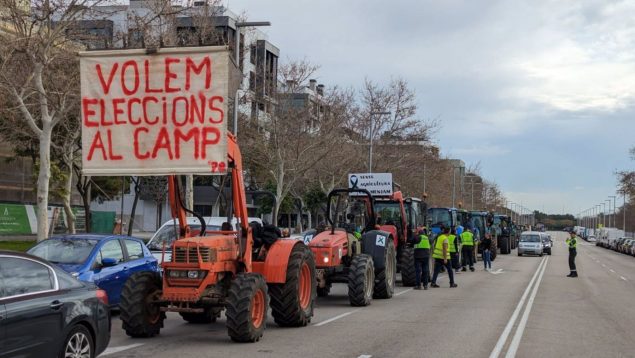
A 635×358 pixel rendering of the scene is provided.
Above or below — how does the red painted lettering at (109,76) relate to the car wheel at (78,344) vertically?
above

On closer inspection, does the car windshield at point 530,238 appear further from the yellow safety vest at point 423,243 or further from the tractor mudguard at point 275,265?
the tractor mudguard at point 275,265

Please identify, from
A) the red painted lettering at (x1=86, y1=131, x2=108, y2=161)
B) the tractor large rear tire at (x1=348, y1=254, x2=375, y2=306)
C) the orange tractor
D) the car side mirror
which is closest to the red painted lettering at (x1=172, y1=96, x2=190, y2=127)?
the orange tractor

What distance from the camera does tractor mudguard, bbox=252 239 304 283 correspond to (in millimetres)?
11266

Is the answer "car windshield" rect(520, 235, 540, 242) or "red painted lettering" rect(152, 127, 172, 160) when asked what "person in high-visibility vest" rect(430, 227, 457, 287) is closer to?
"red painted lettering" rect(152, 127, 172, 160)

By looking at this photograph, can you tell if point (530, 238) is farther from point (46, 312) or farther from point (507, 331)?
point (46, 312)

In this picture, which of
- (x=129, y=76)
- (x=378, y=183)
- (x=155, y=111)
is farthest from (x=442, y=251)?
(x=129, y=76)

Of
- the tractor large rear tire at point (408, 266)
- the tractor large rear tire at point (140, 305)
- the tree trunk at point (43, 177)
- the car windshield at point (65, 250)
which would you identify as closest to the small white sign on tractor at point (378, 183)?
the tractor large rear tire at point (408, 266)

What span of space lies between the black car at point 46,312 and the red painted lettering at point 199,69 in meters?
3.43

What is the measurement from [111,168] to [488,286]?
1473 centimetres

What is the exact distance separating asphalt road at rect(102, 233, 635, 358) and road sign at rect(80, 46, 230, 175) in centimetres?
259

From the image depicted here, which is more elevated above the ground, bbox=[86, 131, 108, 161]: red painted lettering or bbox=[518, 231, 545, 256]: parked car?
bbox=[86, 131, 108, 161]: red painted lettering

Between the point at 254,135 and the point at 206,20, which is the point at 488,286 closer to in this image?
the point at 206,20

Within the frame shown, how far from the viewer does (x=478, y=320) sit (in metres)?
13.3

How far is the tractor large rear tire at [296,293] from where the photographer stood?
11.4 metres
